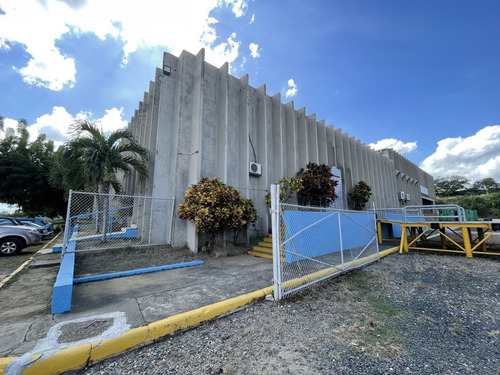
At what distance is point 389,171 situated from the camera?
19.4 metres

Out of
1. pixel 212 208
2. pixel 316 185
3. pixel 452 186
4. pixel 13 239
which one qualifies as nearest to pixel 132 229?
pixel 212 208

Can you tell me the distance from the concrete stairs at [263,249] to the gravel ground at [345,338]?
3003mm

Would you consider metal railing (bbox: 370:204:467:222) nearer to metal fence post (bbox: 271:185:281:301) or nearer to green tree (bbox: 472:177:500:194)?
metal fence post (bbox: 271:185:281:301)

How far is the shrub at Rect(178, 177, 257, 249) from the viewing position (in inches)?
257

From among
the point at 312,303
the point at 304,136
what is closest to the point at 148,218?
the point at 312,303

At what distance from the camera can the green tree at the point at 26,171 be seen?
17281 mm

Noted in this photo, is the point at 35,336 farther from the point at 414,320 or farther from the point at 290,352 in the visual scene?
the point at 414,320

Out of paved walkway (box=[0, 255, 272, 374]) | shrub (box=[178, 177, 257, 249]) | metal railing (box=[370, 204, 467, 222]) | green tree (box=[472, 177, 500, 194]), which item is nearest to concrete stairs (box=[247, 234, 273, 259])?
shrub (box=[178, 177, 257, 249])

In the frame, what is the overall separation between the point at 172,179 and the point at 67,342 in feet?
20.3

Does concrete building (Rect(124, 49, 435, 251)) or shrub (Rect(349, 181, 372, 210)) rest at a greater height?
concrete building (Rect(124, 49, 435, 251))

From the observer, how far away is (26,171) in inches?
706

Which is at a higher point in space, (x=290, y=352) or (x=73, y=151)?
(x=73, y=151)

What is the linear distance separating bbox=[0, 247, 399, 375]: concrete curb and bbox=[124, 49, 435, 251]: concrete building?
430cm

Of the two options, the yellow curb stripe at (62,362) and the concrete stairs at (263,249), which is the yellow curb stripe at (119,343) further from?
the concrete stairs at (263,249)
